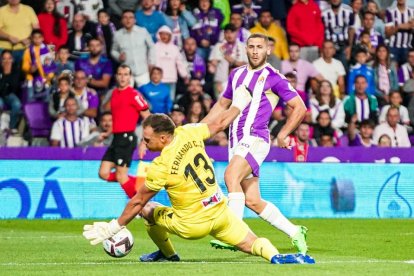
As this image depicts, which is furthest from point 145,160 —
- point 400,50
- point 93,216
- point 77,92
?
point 400,50

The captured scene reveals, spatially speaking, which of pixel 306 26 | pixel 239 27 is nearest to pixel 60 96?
pixel 239 27

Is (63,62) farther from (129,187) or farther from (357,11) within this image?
(357,11)

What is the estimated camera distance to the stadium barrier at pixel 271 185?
18.3m

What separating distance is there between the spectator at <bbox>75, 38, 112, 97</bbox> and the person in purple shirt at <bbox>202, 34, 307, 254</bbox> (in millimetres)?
9427

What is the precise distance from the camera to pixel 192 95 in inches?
828

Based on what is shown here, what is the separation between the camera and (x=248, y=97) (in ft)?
38.1

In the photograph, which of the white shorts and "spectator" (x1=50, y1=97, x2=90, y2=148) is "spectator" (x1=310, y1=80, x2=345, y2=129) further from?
the white shorts

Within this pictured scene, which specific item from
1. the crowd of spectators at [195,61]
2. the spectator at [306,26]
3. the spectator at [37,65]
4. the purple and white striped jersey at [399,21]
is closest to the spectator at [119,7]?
the crowd of spectators at [195,61]

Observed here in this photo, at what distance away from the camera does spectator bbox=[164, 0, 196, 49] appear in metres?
22.1

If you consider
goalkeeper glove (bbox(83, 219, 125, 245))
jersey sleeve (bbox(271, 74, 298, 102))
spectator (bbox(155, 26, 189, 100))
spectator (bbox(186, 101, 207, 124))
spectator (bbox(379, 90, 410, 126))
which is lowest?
spectator (bbox(379, 90, 410, 126))

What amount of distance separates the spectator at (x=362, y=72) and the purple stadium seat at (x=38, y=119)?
6002 mm

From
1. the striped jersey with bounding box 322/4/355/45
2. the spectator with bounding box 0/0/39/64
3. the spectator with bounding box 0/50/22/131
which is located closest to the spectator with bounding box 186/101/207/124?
the spectator with bounding box 0/50/22/131

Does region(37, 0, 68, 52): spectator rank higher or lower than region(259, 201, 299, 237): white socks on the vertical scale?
higher

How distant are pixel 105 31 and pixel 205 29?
78.2 inches
